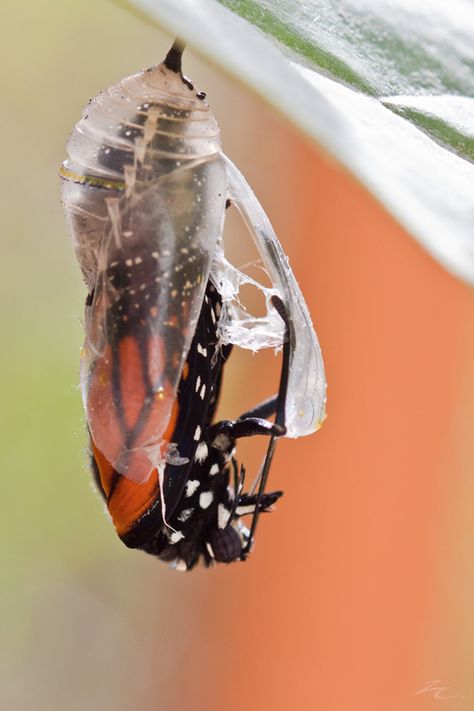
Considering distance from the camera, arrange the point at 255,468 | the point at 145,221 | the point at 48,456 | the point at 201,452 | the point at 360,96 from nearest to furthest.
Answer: the point at 360,96 < the point at 145,221 < the point at 201,452 < the point at 255,468 < the point at 48,456

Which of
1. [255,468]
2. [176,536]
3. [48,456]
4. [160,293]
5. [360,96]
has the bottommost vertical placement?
[48,456]

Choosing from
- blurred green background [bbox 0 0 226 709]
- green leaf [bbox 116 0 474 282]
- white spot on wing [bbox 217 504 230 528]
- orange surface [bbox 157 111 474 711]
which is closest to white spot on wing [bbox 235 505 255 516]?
white spot on wing [bbox 217 504 230 528]

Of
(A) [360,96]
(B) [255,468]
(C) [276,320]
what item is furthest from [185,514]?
(B) [255,468]

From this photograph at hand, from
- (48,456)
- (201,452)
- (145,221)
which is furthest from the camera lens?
(48,456)

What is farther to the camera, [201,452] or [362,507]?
[362,507]

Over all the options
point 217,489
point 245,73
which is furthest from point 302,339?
point 245,73

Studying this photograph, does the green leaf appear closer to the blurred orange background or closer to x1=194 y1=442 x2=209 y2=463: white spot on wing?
x1=194 y1=442 x2=209 y2=463: white spot on wing

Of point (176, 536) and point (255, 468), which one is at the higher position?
point (176, 536)

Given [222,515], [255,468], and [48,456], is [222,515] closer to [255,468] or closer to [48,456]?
[255,468]
